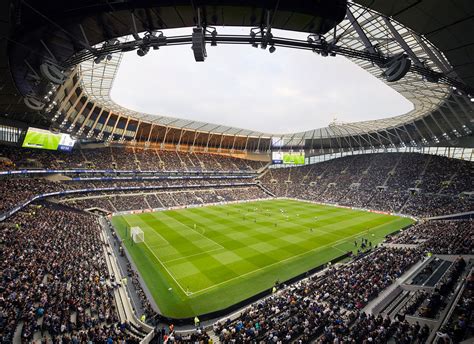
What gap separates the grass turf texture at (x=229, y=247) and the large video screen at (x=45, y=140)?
697 inches

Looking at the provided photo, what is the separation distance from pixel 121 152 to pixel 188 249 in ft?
151

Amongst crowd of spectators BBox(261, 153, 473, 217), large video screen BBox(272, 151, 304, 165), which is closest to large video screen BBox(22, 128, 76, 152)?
crowd of spectators BBox(261, 153, 473, 217)

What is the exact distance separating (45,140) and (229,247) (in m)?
36.7

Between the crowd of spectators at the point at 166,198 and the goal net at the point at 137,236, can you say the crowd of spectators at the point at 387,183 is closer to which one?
the crowd of spectators at the point at 166,198

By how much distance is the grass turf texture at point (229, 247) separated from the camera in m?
19.8

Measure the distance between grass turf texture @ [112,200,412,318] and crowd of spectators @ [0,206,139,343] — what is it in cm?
419

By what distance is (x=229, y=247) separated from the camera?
29.3m

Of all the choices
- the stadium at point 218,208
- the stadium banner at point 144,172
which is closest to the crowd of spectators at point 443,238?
the stadium at point 218,208

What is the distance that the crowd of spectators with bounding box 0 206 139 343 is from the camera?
12.3 m

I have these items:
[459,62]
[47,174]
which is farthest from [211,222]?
[459,62]

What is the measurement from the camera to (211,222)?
40.9 metres

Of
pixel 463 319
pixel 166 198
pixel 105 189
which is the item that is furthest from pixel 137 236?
pixel 463 319

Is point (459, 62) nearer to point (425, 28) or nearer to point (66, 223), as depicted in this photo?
point (425, 28)

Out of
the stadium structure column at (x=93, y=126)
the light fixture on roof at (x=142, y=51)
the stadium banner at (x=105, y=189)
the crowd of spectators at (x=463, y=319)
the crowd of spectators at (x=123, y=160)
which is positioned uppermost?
the stadium structure column at (x=93, y=126)
